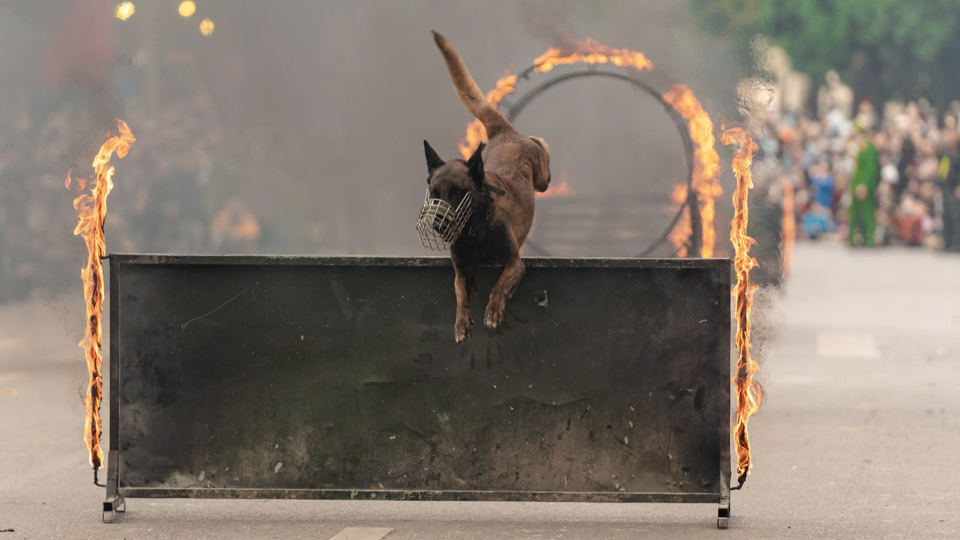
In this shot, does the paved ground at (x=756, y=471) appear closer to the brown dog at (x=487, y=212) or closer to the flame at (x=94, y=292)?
the flame at (x=94, y=292)

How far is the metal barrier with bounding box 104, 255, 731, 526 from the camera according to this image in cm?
669

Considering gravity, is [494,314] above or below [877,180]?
below

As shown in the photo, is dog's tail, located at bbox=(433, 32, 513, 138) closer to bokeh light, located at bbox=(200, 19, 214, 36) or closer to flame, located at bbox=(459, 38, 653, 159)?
flame, located at bbox=(459, 38, 653, 159)

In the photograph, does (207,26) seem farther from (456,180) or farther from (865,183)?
(865,183)

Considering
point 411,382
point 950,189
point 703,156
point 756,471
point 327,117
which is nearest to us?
point 411,382

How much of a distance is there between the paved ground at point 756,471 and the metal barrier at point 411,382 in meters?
0.25

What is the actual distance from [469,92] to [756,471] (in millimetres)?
2830

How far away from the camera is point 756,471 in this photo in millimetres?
8562

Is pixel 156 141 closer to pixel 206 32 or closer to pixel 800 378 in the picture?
pixel 206 32

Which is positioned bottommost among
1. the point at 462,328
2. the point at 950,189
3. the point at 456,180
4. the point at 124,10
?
the point at 462,328

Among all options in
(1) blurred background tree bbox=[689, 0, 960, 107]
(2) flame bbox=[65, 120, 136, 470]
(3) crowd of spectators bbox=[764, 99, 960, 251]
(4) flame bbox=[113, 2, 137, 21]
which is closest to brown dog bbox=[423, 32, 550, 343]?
(2) flame bbox=[65, 120, 136, 470]

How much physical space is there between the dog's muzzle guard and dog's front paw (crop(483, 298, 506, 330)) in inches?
14.3

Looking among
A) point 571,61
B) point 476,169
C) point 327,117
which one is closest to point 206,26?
point 327,117

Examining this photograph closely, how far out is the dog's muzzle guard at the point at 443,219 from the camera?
242 inches
